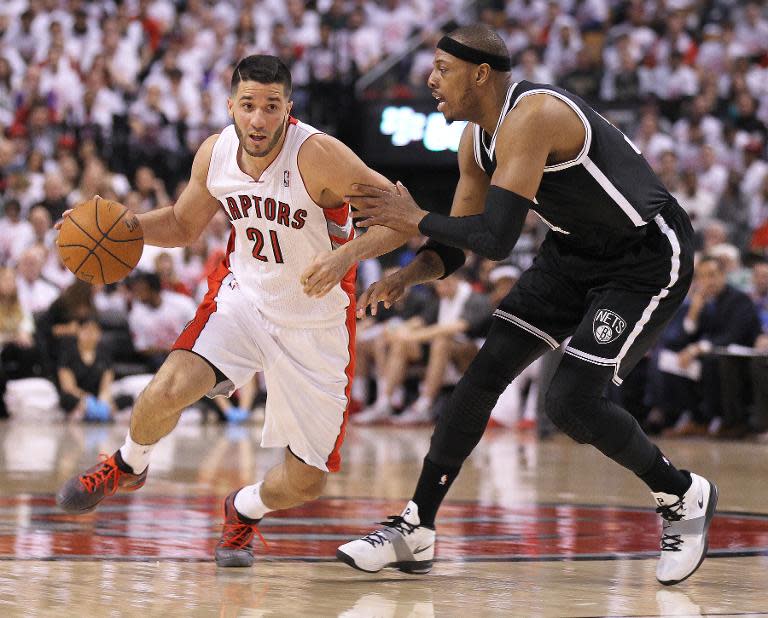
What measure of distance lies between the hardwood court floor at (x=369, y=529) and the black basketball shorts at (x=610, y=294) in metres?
0.78

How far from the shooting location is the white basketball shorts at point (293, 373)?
5.02 meters

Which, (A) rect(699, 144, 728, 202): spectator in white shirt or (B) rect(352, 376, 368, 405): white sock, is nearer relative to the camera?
(B) rect(352, 376, 368, 405): white sock

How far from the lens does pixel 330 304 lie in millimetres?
5098

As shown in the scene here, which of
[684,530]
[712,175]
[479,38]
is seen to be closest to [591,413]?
[684,530]

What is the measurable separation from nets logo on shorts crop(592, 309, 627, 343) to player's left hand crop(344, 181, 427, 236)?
685 mm

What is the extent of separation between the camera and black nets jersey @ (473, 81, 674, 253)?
4.62 m

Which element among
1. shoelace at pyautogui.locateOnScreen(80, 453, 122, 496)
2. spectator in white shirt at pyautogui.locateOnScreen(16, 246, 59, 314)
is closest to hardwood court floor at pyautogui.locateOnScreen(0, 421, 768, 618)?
shoelace at pyautogui.locateOnScreen(80, 453, 122, 496)

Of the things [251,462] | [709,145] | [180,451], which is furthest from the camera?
[709,145]

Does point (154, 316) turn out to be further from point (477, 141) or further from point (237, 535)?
point (477, 141)

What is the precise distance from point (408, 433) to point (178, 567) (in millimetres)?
7568

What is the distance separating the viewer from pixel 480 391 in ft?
16.0

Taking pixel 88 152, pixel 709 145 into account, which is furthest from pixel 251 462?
pixel 709 145

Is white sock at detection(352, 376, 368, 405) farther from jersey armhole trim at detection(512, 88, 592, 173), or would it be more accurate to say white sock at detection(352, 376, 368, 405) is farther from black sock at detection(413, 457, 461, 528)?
jersey armhole trim at detection(512, 88, 592, 173)

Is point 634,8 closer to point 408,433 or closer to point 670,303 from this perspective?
point 408,433
